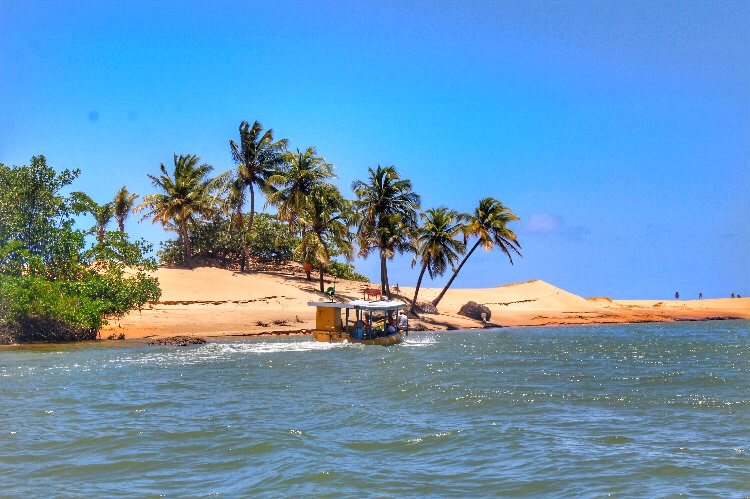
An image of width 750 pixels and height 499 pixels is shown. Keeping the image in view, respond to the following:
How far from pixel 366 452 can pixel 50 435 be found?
5.46m

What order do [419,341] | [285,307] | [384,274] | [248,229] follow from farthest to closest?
[248,229], [384,274], [285,307], [419,341]

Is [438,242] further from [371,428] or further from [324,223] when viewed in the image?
[371,428]

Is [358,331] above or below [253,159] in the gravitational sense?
below

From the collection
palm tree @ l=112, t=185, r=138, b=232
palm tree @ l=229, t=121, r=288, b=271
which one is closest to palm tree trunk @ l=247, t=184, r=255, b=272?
palm tree @ l=229, t=121, r=288, b=271

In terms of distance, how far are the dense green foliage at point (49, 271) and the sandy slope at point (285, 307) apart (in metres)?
2.62

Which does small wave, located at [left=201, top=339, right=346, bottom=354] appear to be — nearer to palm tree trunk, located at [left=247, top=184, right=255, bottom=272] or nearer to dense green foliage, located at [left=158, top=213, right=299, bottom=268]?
palm tree trunk, located at [left=247, top=184, right=255, bottom=272]

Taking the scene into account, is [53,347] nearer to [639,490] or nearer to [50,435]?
[50,435]

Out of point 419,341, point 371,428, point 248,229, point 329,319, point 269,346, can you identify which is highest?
point 248,229

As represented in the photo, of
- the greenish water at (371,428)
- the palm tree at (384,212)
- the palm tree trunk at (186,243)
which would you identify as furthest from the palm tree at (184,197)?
the greenish water at (371,428)

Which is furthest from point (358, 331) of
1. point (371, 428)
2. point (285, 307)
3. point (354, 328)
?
point (371, 428)

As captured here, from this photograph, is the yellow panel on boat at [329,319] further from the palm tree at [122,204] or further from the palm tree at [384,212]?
the palm tree at [122,204]

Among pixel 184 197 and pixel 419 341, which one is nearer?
pixel 419 341

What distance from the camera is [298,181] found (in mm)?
48281

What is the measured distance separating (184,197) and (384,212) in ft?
49.5
